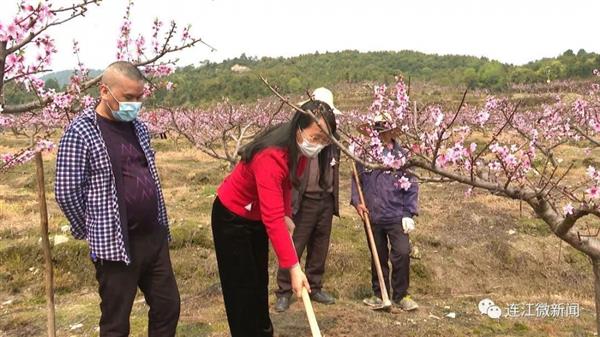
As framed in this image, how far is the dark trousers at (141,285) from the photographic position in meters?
3.00

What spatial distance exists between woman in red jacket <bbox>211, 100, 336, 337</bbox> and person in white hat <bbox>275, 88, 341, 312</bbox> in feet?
5.08

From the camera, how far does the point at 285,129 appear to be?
3.06m

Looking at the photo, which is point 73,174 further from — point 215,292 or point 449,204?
point 449,204

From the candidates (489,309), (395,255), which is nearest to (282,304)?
(395,255)

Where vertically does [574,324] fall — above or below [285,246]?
below

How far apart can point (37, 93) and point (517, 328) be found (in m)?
5.04

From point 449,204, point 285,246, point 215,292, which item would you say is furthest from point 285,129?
point 449,204

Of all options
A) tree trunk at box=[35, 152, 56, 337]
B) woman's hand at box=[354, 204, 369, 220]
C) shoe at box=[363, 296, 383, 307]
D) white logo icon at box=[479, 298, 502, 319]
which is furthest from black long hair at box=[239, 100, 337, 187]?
white logo icon at box=[479, 298, 502, 319]

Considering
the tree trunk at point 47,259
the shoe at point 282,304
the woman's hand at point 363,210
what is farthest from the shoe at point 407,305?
the tree trunk at point 47,259

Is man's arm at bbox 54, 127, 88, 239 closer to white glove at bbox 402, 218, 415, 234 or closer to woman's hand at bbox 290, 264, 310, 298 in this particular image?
woman's hand at bbox 290, 264, 310, 298

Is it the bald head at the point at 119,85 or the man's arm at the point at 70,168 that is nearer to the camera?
the man's arm at the point at 70,168

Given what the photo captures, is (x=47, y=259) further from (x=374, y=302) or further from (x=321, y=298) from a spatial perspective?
(x=374, y=302)

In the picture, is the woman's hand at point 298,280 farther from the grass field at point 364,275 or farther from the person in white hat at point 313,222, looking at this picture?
the person in white hat at point 313,222

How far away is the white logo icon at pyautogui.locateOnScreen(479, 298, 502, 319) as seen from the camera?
5.73 metres
